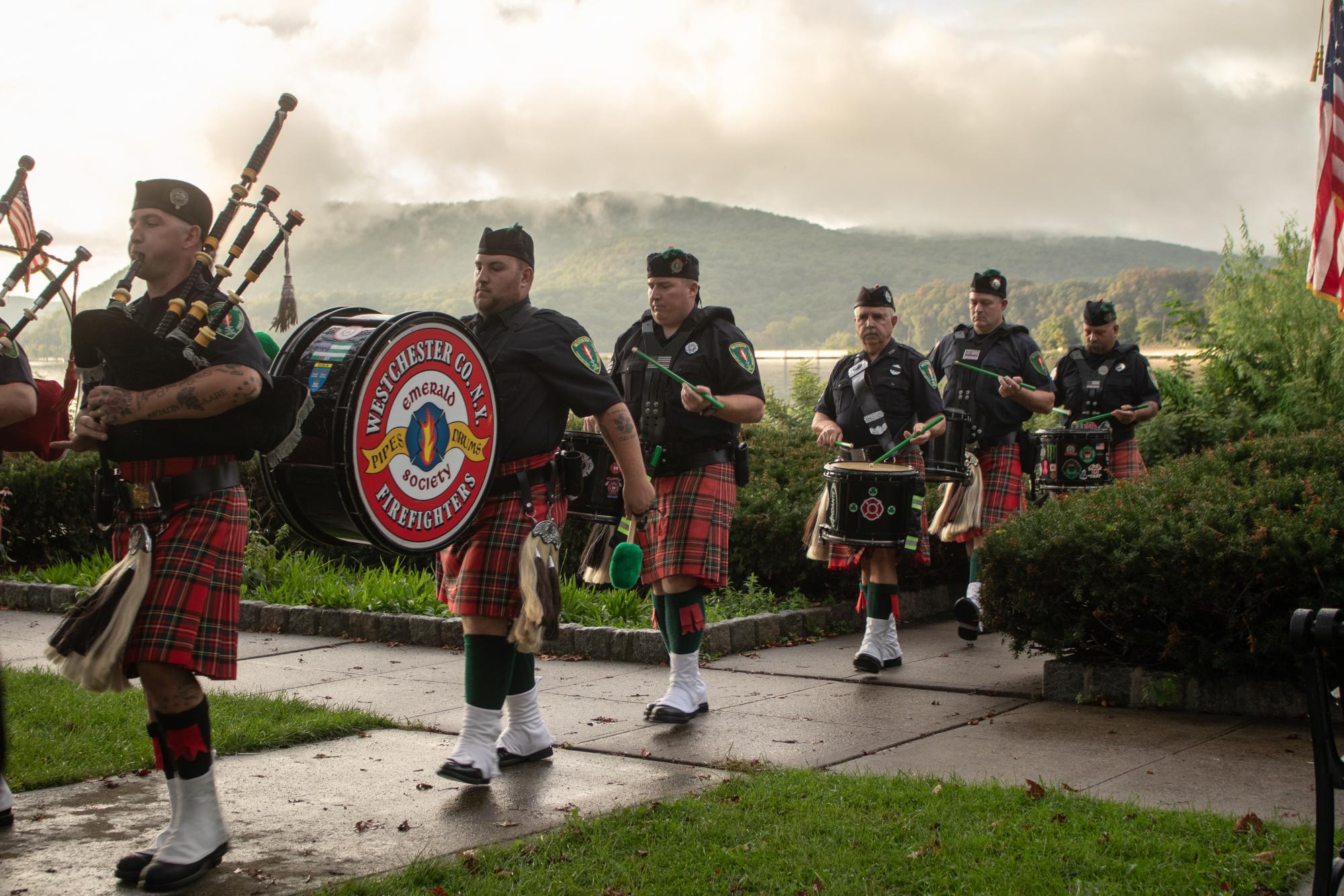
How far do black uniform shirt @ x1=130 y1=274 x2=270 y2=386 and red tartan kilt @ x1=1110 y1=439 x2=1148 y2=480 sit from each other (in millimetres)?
7168

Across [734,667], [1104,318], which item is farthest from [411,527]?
[1104,318]

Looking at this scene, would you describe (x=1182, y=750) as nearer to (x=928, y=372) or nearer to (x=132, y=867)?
(x=928, y=372)

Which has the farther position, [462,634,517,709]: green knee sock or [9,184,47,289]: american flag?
[9,184,47,289]: american flag

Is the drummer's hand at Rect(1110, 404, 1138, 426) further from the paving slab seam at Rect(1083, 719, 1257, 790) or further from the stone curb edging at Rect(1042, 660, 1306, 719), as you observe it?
the paving slab seam at Rect(1083, 719, 1257, 790)

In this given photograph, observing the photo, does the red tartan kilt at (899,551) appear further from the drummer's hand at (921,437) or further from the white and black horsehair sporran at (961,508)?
the white and black horsehair sporran at (961,508)

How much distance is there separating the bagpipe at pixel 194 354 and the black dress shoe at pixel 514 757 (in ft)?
5.39

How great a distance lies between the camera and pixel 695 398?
227 inches

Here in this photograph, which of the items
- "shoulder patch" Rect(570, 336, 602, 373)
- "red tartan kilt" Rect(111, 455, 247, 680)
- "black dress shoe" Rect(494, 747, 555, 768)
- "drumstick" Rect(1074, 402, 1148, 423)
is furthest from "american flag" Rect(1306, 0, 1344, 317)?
"red tartan kilt" Rect(111, 455, 247, 680)

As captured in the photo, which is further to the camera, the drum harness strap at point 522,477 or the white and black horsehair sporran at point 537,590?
the drum harness strap at point 522,477

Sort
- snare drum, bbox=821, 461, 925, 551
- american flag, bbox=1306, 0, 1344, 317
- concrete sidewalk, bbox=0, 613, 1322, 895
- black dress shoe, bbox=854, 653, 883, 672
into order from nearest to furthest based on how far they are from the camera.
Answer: concrete sidewalk, bbox=0, 613, 1322, 895, american flag, bbox=1306, 0, 1344, 317, snare drum, bbox=821, 461, 925, 551, black dress shoe, bbox=854, 653, 883, 672

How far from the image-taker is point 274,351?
14.6 feet

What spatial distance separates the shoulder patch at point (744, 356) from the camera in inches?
234

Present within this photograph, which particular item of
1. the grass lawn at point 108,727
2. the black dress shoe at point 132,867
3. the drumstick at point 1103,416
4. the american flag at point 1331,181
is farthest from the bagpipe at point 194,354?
the drumstick at point 1103,416

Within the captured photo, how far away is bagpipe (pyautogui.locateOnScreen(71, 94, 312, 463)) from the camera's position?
3.69 meters
